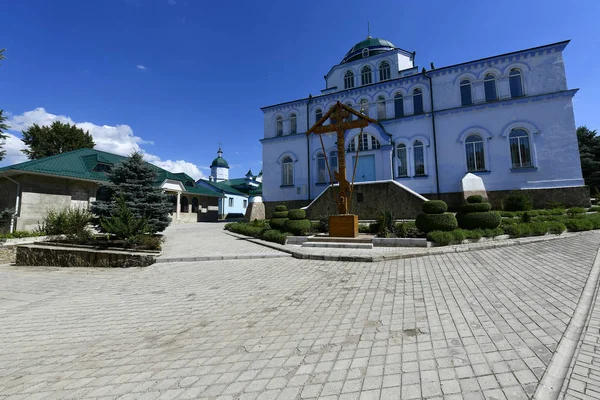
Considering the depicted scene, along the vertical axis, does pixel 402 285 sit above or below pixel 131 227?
below

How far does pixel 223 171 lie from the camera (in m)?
60.4

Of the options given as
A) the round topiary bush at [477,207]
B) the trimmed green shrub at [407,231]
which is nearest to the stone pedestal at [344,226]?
the trimmed green shrub at [407,231]

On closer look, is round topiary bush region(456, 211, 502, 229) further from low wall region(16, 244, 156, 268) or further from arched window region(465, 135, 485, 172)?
low wall region(16, 244, 156, 268)

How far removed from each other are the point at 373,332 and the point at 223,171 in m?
61.0

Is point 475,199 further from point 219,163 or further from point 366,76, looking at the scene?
point 219,163

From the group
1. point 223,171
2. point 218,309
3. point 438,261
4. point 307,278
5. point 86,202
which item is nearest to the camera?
point 218,309

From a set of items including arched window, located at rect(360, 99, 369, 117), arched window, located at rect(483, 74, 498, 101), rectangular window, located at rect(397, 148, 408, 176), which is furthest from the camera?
arched window, located at rect(360, 99, 369, 117)

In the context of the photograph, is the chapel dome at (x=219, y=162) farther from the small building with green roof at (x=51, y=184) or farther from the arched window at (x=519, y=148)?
the arched window at (x=519, y=148)

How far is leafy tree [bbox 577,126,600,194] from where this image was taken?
27.4m

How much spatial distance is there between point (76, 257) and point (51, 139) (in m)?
31.0

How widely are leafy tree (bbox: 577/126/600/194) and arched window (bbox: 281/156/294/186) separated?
30900 mm

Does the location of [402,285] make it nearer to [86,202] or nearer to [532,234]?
[532,234]

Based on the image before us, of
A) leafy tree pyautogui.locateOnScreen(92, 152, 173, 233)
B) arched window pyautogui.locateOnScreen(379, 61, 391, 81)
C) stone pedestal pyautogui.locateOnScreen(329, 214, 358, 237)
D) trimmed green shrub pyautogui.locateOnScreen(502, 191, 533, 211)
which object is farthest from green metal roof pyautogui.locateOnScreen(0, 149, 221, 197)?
arched window pyautogui.locateOnScreen(379, 61, 391, 81)

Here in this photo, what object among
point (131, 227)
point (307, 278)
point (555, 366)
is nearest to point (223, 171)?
point (131, 227)
